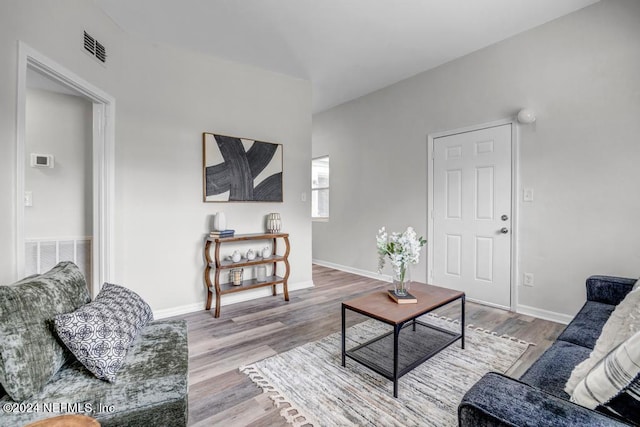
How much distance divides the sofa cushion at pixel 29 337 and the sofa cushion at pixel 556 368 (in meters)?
1.85

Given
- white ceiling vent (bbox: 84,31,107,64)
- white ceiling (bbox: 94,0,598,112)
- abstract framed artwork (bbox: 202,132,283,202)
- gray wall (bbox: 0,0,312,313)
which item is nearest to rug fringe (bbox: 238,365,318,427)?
gray wall (bbox: 0,0,312,313)

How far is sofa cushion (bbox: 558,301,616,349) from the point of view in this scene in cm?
153

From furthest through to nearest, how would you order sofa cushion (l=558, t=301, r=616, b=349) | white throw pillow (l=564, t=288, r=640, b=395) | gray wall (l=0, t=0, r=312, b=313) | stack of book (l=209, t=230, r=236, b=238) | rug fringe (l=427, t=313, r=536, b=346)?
1. stack of book (l=209, t=230, r=236, b=238)
2. gray wall (l=0, t=0, r=312, b=313)
3. rug fringe (l=427, t=313, r=536, b=346)
4. sofa cushion (l=558, t=301, r=616, b=349)
5. white throw pillow (l=564, t=288, r=640, b=395)

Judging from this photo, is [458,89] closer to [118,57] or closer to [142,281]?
[118,57]

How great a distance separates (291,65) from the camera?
354 centimetres

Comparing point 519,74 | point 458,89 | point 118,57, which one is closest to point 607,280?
point 519,74

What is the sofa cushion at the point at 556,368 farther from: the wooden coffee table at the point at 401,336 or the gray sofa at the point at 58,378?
the gray sofa at the point at 58,378

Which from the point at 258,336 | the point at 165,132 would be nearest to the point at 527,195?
the point at 258,336

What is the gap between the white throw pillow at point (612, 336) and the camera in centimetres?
94

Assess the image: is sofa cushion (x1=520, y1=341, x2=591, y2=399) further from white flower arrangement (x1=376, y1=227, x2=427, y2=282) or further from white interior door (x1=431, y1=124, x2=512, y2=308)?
white interior door (x1=431, y1=124, x2=512, y2=308)

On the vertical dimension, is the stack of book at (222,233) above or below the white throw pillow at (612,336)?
above

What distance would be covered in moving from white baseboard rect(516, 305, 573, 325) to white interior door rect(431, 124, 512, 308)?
0.45ft

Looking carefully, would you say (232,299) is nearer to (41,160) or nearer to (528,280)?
(41,160)

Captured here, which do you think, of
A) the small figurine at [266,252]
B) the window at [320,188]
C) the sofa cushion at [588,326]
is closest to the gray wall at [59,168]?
the small figurine at [266,252]
